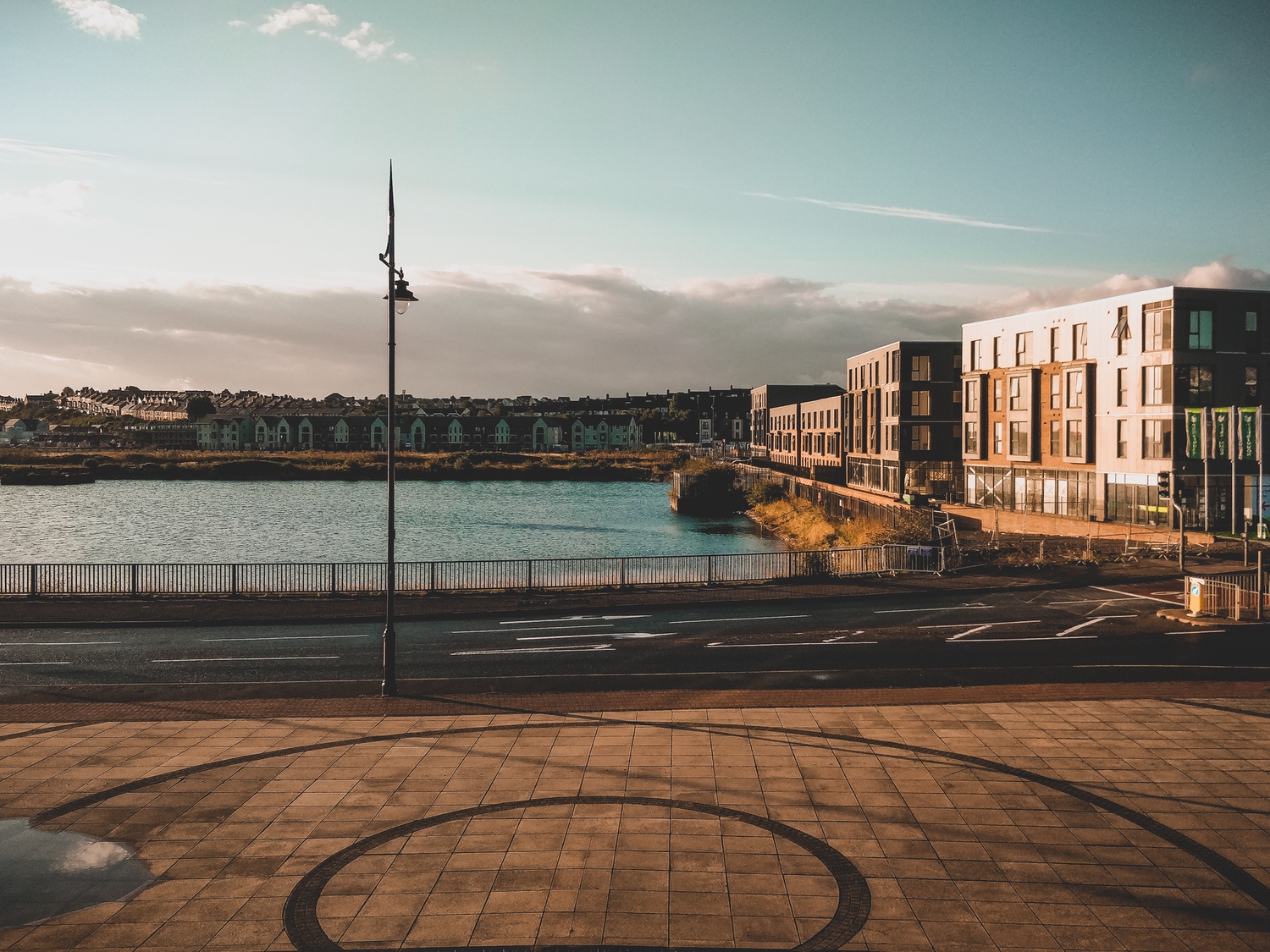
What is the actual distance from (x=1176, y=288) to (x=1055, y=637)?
29948mm

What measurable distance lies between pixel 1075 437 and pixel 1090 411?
2.06 metres

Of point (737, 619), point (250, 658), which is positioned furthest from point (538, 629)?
point (250, 658)

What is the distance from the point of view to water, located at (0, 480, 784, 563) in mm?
52594

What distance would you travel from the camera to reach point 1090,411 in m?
49.9

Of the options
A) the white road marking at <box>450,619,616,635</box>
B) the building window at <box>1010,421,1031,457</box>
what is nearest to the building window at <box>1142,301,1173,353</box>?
the building window at <box>1010,421,1031,457</box>

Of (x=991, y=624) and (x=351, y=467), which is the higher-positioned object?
(x=351, y=467)

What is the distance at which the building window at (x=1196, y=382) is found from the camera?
43406 millimetres

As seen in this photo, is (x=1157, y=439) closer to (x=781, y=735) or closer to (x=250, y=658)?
(x=781, y=735)

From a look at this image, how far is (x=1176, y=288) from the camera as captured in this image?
4312 centimetres

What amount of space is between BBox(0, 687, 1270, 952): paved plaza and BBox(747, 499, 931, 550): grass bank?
23.6 metres

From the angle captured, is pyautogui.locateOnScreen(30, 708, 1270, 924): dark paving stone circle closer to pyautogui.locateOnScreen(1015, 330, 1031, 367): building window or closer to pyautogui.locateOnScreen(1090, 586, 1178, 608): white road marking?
pyautogui.locateOnScreen(1090, 586, 1178, 608): white road marking

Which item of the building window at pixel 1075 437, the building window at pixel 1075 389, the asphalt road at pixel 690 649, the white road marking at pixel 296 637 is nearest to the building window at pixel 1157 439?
the building window at pixel 1075 437

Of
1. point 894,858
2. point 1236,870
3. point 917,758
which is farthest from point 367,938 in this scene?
point 1236,870

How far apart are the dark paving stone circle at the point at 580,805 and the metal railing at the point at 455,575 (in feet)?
53.5
